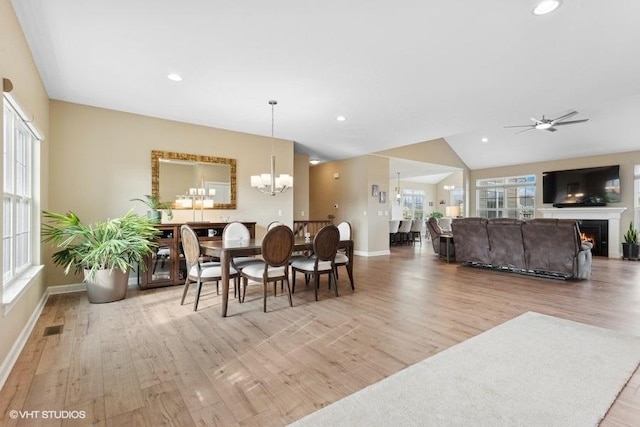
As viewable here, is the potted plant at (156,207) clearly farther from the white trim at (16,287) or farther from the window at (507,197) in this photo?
the window at (507,197)

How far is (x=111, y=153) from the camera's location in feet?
15.2

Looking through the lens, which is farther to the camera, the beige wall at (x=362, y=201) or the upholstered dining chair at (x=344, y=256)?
the beige wall at (x=362, y=201)

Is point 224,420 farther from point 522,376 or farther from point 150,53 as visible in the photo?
point 150,53

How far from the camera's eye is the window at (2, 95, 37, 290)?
8.67 ft

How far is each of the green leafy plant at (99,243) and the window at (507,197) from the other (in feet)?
34.1

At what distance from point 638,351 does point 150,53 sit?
5009mm

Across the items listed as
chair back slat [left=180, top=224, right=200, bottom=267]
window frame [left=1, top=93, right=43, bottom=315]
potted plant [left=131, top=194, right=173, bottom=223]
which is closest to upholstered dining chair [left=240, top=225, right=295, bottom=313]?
chair back slat [left=180, top=224, right=200, bottom=267]

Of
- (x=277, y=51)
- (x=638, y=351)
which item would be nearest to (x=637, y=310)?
(x=638, y=351)

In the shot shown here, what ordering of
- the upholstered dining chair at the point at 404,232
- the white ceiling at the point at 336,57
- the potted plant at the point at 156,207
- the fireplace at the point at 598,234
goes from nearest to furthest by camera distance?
the white ceiling at the point at 336,57
the potted plant at the point at 156,207
the fireplace at the point at 598,234
the upholstered dining chair at the point at 404,232

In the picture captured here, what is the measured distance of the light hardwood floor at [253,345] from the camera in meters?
1.77

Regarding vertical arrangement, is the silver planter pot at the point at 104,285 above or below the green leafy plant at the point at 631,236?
below

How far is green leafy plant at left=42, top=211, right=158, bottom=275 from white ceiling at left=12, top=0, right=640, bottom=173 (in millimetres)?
1722

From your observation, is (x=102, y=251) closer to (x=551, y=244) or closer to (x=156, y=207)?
(x=156, y=207)

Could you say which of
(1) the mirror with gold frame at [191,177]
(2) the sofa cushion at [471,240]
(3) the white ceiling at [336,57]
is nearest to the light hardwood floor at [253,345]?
(2) the sofa cushion at [471,240]
